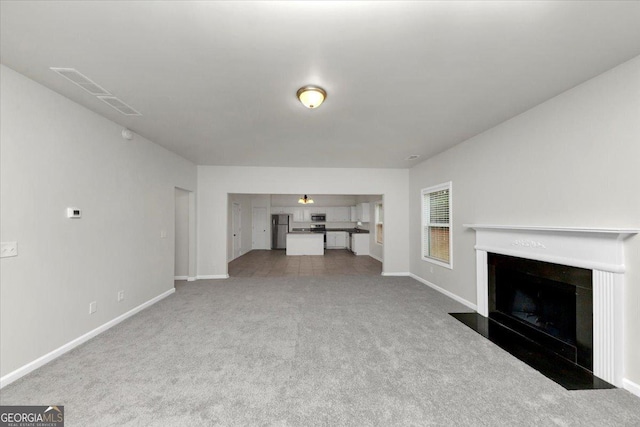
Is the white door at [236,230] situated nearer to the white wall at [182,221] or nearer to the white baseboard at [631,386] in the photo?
the white wall at [182,221]

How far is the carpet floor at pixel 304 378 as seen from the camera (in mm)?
1720

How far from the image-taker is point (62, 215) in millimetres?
2586

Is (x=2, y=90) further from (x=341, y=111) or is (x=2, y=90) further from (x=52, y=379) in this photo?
(x=341, y=111)

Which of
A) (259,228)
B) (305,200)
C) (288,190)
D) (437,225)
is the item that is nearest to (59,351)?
(288,190)

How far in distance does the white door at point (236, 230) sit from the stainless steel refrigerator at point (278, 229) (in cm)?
239

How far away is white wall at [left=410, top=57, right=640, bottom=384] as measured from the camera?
6.51ft

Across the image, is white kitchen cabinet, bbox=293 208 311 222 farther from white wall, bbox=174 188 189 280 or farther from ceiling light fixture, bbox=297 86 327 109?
ceiling light fixture, bbox=297 86 327 109

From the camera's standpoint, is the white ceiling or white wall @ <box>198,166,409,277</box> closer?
the white ceiling

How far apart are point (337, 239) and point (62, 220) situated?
9976 mm

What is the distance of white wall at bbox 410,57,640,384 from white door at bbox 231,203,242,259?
6.87 meters

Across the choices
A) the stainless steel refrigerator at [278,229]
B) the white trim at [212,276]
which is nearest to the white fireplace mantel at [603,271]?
the white trim at [212,276]

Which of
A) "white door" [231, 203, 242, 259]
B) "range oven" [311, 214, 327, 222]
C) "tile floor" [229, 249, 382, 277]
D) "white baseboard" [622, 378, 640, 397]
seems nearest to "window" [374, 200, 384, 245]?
"tile floor" [229, 249, 382, 277]

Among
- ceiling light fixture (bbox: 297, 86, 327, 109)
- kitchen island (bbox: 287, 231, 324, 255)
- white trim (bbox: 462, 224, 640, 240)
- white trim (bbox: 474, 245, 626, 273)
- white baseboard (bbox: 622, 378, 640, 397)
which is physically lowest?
white baseboard (bbox: 622, 378, 640, 397)
